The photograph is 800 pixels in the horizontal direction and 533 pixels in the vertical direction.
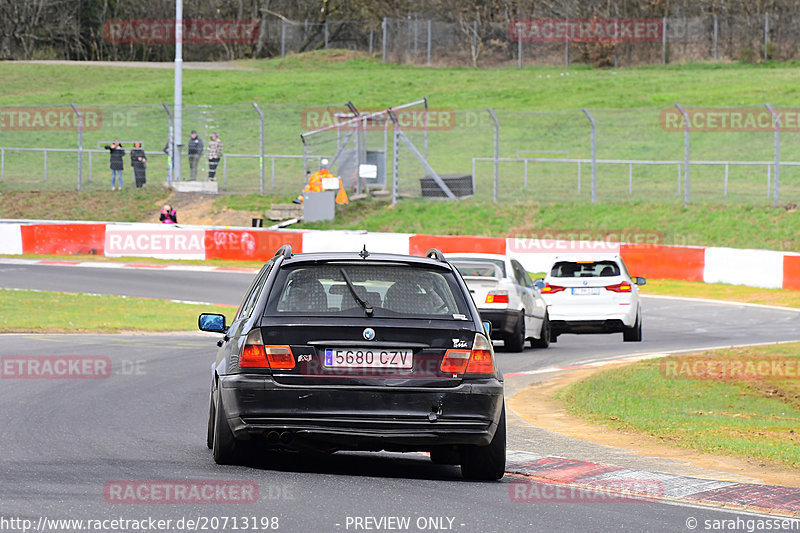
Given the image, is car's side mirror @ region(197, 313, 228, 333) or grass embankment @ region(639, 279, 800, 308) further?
grass embankment @ region(639, 279, 800, 308)

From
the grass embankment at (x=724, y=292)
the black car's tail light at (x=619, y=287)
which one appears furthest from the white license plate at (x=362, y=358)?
the grass embankment at (x=724, y=292)

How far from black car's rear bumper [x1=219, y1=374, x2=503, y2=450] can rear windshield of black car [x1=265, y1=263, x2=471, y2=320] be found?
1.63 feet

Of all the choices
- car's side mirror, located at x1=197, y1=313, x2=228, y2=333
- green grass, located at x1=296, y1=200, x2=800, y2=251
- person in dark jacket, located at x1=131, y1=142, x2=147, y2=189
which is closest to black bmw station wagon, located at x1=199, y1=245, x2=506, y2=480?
car's side mirror, located at x1=197, y1=313, x2=228, y2=333

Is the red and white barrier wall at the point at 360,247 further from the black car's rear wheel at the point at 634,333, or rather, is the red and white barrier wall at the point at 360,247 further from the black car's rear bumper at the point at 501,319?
the black car's rear bumper at the point at 501,319

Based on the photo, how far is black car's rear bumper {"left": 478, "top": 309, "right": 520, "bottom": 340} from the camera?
1767 cm

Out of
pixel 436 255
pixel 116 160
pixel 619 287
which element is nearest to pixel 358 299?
pixel 436 255

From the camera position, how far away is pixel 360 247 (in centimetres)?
3064

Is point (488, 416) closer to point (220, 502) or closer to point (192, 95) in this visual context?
point (220, 502)

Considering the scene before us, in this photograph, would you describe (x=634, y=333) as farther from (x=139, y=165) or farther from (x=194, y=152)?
(x=139, y=165)

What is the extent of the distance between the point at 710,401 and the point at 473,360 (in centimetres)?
671

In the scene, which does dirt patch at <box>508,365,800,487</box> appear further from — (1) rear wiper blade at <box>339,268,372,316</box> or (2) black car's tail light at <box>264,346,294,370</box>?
(2) black car's tail light at <box>264,346,294,370</box>

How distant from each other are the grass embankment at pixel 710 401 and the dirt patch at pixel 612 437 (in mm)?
157

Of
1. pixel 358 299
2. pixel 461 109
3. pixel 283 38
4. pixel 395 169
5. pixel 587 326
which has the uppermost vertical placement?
pixel 283 38

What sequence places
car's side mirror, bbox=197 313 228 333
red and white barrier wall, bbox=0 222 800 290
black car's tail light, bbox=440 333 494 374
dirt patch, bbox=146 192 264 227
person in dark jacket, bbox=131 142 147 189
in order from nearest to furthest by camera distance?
black car's tail light, bbox=440 333 494 374
car's side mirror, bbox=197 313 228 333
red and white barrier wall, bbox=0 222 800 290
dirt patch, bbox=146 192 264 227
person in dark jacket, bbox=131 142 147 189
